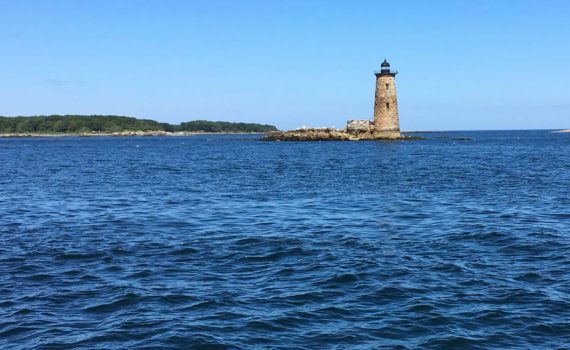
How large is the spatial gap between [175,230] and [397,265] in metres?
8.95

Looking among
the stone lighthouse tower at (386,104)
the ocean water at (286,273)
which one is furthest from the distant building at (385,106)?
the ocean water at (286,273)

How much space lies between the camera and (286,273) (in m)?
15.0

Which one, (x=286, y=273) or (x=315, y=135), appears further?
(x=315, y=135)

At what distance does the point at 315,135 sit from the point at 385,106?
29438mm

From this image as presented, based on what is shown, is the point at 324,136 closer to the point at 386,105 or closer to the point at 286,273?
the point at 386,105

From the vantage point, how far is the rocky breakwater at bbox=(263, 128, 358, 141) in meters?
123

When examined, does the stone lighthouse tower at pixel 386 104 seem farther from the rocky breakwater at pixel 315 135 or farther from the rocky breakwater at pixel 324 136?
the rocky breakwater at pixel 315 135

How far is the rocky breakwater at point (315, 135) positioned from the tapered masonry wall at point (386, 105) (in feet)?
44.9

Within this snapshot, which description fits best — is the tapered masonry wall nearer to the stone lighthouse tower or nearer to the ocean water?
the stone lighthouse tower

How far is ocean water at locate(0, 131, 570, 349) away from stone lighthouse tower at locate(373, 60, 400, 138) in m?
71.1

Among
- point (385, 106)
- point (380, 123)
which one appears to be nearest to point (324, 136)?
point (380, 123)

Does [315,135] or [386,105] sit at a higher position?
[386,105]

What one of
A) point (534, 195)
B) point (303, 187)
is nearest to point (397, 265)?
point (534, 195)

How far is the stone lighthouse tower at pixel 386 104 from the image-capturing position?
99.1 meters
